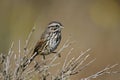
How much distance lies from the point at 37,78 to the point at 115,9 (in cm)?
884

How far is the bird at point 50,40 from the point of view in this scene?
9.27m

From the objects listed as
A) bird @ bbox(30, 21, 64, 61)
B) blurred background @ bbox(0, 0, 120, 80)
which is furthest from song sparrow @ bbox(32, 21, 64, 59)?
blurred background @ bbox(0, 0, 120, 80)

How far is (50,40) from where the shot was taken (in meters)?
9.59

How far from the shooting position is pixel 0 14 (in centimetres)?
1538

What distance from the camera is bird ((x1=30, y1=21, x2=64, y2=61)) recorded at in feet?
30.4

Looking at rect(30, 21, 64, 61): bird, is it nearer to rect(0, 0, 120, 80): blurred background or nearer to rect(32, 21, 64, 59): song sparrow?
rect(32, 21, 64, 59): song sparrow

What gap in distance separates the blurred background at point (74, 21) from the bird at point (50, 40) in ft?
14.4

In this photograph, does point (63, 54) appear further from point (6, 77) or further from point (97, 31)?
point (6, 77)

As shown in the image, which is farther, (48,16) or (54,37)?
(48,16)

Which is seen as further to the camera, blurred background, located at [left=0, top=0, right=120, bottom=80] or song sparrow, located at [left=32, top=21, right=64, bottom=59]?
blurred background, located at [left=0, top=0, right=120, bottom=80]

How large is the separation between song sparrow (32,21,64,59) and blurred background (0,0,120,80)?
14.4 feet

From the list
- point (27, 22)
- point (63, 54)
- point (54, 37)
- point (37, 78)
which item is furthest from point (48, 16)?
point (37, 78)

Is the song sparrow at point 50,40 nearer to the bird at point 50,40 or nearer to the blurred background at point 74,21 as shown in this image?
the bird at point 50,40

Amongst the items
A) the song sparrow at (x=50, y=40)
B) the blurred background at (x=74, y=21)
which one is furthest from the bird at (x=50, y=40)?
the blurred background at (x=74, y=21)
